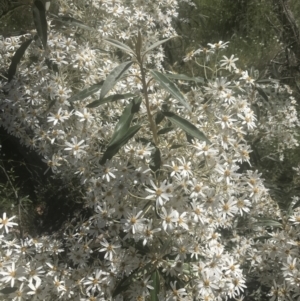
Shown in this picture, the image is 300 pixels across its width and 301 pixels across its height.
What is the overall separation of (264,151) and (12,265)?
1920 mm

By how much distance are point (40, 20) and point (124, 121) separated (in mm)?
597

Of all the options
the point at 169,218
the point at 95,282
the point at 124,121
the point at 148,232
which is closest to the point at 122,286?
the point at 95,282

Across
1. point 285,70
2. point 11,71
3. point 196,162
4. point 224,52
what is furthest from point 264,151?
point 11,71

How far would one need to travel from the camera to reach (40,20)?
161 cm

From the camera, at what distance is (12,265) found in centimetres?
143

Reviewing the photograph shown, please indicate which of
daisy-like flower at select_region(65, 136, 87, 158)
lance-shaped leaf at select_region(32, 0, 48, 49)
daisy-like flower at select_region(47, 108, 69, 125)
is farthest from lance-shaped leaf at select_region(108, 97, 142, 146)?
lance-shaped leaf at select_region(32, 0, 48, 49)

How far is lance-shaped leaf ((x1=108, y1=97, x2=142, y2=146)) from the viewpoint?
4.41 ft

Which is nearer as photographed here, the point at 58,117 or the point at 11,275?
the point at 11,275

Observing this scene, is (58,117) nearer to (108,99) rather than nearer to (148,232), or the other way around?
(108,99)

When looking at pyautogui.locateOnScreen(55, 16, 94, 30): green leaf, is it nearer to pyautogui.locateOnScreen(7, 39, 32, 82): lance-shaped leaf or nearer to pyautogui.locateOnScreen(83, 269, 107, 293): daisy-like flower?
pyautogui.locateOnScreen(7, 39, 32, 82): lance-shaped leaf

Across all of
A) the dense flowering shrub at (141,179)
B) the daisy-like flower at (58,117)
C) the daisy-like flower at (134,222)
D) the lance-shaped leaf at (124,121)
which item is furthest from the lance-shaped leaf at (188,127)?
the daisy-like flower at (58,117)

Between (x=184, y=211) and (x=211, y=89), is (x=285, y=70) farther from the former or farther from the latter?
(x=184, y=211)

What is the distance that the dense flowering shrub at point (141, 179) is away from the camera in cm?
141

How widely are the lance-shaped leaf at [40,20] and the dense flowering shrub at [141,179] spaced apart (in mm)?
177
